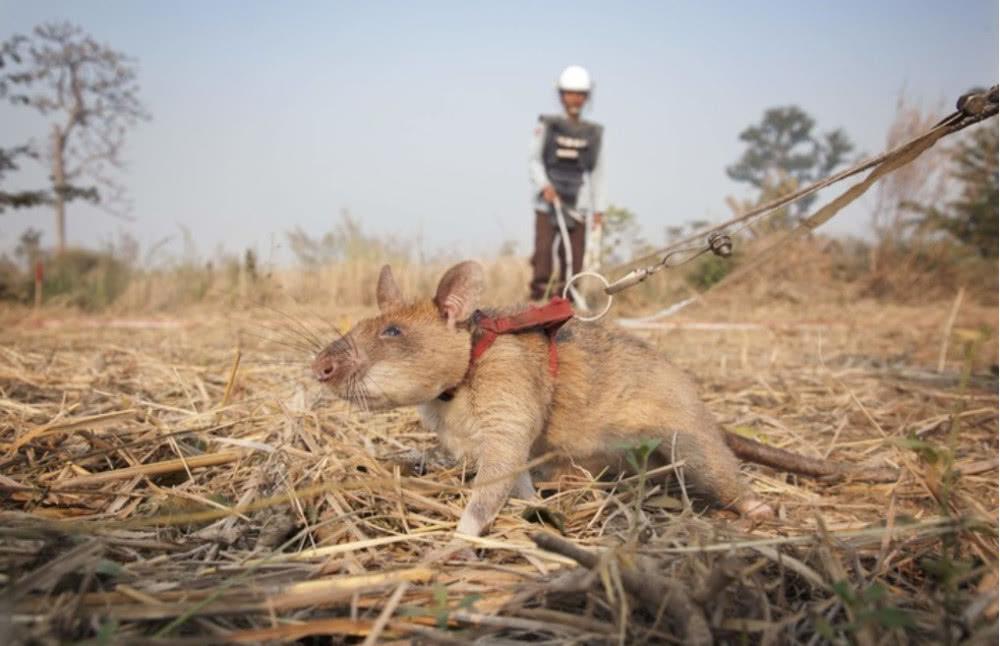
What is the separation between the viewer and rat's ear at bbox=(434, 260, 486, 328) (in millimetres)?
2879

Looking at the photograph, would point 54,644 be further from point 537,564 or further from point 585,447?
point 585,447

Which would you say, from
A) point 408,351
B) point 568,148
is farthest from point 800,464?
point 568,148

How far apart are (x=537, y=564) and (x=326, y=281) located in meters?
11.6

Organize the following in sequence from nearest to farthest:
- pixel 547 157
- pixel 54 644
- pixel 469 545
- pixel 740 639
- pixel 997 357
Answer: pixel 54 644 → pixel 740 639 → pixel 469 545 → pixel 997 357 → pixel 547 157

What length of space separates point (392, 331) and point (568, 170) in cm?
804

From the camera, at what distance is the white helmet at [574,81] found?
10133 millimetres

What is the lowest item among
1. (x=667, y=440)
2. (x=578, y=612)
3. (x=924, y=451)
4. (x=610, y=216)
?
(x=578, y=612)

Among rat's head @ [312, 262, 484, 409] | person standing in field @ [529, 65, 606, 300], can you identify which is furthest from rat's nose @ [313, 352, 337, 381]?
person standing in field @ [529, 65, 606, 300]

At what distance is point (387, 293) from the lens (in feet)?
10.2

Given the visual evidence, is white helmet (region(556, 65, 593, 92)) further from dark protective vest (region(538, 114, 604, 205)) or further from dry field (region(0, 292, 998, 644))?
dry field (region(0, 292, 998, 644))

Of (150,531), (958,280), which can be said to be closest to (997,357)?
(150,531)

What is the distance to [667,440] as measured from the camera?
306cm

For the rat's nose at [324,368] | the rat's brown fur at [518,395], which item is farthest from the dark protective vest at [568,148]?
the rat's nose at [324,368]

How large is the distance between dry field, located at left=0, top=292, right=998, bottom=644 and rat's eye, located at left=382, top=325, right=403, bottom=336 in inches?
16.7
